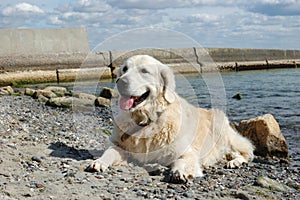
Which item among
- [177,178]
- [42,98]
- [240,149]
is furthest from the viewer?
[42,98]

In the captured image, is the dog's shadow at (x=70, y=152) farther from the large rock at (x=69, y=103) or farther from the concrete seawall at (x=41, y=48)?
the concrete seawall at (x=41, y=48)

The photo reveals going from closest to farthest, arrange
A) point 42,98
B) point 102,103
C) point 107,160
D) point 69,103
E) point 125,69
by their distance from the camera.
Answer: point 107,160 < point 125,69 < point 69,103 < point 102,103 < point 42,98

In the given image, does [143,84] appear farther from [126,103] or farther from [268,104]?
[268,104]

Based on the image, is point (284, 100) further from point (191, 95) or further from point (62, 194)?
point (62, 194)

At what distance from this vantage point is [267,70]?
3531 cm

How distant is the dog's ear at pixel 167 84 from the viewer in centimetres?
630

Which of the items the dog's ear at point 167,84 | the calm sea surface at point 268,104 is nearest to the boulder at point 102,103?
the calm sea surface at point 268,104

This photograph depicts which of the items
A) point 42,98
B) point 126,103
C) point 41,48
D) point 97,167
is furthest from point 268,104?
point 41,48

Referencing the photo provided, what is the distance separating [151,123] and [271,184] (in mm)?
1764

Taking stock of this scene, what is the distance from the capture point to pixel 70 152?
22.5ft

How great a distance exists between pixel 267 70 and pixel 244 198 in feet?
102

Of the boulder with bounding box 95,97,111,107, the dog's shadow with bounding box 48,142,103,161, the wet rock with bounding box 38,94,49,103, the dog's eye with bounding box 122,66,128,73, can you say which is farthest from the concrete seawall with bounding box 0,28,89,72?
the dog's eye with bounding box 122,66,128,73

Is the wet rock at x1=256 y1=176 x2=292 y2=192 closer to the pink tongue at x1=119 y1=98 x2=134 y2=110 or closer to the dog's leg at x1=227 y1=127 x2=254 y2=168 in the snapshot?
the dog's leg at x1=227 y1=127 x2=254 y2=168

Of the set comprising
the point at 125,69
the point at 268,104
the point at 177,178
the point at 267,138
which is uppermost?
the point at 125,69
